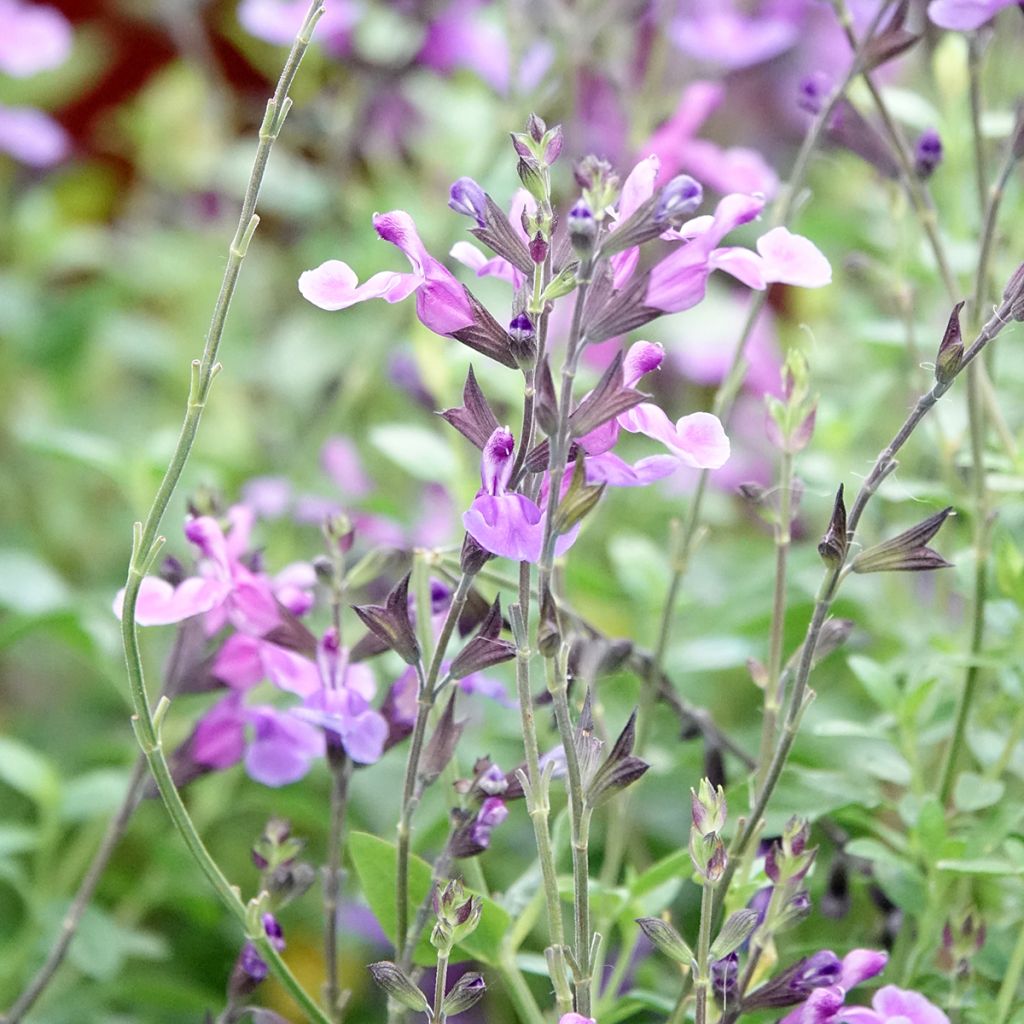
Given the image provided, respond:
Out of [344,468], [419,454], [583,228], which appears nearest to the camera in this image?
[583,228]

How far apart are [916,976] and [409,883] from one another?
191 mm

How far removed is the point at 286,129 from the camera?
1162 mm

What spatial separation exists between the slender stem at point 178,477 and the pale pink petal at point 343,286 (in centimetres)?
2

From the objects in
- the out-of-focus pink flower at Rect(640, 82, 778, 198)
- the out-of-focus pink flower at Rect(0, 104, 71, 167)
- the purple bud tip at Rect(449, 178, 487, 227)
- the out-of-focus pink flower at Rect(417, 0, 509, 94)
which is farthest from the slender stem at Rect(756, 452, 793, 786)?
the out-of-focus pink flower at Rect(0, 104, 71, 167)

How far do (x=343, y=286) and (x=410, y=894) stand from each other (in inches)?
8.2

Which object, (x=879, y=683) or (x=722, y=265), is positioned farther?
(x=879, y=683)

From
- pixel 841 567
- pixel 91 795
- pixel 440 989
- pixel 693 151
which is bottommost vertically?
pixel 91 795

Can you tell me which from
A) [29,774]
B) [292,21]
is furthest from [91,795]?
[292,21]

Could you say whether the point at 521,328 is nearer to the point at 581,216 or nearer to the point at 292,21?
the point at 581,216

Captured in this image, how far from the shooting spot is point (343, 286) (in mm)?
401

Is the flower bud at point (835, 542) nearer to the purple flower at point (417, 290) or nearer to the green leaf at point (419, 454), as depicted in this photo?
the purple flower at point (417, 290)

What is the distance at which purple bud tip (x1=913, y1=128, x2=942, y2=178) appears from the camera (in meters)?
0.55

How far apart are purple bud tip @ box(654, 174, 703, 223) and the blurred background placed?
A: 0.43ft

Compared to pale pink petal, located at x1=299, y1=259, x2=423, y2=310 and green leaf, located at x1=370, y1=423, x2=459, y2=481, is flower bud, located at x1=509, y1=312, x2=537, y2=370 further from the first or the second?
green leaf, located at x1=370, y1=423, x2=459, y2=481
